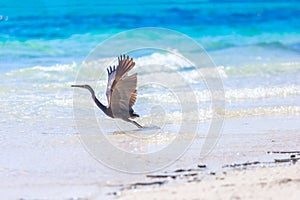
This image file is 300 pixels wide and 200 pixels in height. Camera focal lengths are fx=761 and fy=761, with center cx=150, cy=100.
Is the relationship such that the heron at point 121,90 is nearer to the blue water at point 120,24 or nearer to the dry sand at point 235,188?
the dry sand at point 235,188

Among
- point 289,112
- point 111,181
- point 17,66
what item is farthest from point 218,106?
point 17,66

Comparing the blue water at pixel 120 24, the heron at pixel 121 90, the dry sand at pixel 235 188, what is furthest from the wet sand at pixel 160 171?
the blue water at pixel 120 24

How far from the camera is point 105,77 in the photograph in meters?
10.1

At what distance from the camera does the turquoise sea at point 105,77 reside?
5371 millimetres

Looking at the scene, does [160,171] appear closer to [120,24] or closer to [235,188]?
[235,188]

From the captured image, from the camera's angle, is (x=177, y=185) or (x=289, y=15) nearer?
(x=177, y=185)

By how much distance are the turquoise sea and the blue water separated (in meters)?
0.03

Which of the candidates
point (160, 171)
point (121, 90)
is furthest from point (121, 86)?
point (160, 171)

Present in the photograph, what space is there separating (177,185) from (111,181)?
0.46 metres

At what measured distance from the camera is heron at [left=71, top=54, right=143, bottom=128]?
19.1 ft

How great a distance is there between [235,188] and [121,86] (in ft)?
6.60

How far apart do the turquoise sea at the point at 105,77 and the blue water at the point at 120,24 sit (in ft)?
0.09

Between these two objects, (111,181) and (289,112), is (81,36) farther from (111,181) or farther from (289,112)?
(111,181)

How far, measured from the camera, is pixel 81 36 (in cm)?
1634
